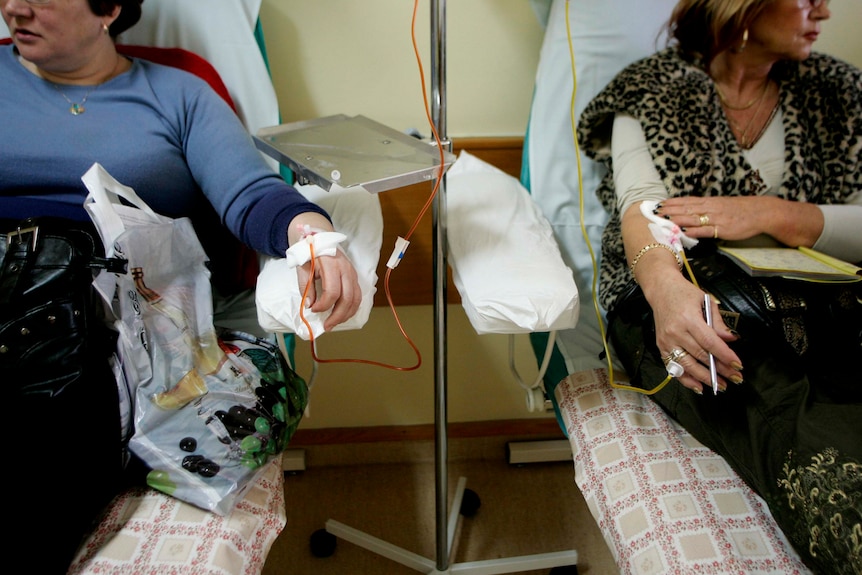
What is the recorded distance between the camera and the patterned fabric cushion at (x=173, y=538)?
726 millimetres

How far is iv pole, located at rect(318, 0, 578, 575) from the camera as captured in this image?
86cm

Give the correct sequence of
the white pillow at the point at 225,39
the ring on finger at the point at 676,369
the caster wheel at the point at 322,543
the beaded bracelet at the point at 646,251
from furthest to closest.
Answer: the caster wheel at the point at 322,543
the white pillow at the point at 225,39
the beaded bracelet at the point at 646,251
the ring on finger at the point at 676,369

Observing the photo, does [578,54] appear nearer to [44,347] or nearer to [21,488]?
[44,347]

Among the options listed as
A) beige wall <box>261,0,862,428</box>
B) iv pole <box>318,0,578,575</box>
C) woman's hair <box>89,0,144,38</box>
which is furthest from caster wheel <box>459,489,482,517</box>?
woman's hair <box>89,0,144,38</box>

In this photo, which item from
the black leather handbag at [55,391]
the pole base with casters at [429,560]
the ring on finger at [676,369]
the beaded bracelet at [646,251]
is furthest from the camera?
the pole base with casters at [429,560]

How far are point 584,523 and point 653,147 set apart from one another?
94 centimetres

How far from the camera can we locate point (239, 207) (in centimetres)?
97

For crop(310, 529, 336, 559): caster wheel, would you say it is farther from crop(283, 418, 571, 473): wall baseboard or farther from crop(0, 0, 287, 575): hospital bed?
crop(0, 0, 287, 575): hospital bed

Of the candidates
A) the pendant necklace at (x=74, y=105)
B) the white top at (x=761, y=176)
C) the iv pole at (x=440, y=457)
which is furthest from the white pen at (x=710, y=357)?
the pendant necklace at (x=74, y=105)

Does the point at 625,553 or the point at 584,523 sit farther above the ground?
the point at 625,553

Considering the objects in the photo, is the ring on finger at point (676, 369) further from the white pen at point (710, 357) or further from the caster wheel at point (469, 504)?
the caster wheel at point (469, 504)

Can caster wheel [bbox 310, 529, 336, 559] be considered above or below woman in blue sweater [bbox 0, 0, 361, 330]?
below

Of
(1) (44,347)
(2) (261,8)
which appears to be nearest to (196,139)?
(2) (261,8)

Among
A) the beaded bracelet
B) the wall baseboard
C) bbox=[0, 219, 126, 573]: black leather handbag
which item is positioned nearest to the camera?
bbox=[0, 219, 126, 573]: black leather handbag
